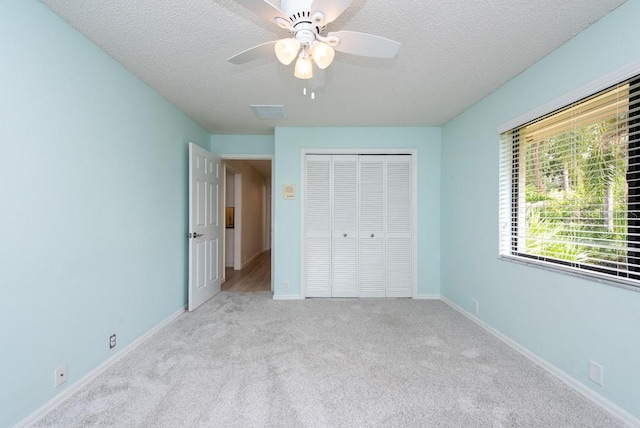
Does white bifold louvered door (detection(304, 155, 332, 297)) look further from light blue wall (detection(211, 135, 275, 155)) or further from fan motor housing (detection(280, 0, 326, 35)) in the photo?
Answer: fan motor housing (detection(280, 0, 326, 35))

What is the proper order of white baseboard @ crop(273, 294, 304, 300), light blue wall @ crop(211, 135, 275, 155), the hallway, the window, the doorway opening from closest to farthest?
1. the window
2. white baseboard @ crop(273, 294, 304, 300)
3. light blue wall @ crop(211, 135, 275, 155)
4. the hallway
5. the doorway opening

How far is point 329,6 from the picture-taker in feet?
4.04

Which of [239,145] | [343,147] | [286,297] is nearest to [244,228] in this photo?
[239,145]

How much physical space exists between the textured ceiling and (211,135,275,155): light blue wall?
0.99m

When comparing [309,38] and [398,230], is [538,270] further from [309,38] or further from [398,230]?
[309,38]

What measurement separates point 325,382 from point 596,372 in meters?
1.71

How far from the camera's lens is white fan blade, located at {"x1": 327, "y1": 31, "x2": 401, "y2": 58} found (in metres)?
1.40

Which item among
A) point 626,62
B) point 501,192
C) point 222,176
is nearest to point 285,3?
point 626,62

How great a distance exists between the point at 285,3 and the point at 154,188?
219cm

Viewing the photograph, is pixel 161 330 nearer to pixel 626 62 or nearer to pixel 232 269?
pixel 232 269

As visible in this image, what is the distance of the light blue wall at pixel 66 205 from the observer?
4.76ft

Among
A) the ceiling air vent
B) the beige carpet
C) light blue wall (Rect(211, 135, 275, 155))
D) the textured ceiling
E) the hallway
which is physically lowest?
the hallway

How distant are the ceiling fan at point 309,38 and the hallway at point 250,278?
139 inches

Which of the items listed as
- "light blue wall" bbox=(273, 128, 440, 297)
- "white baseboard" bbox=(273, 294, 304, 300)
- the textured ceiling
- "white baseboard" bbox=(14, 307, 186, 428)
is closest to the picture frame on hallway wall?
"light blue wall" bbox=(273, 128, 440, 297)
